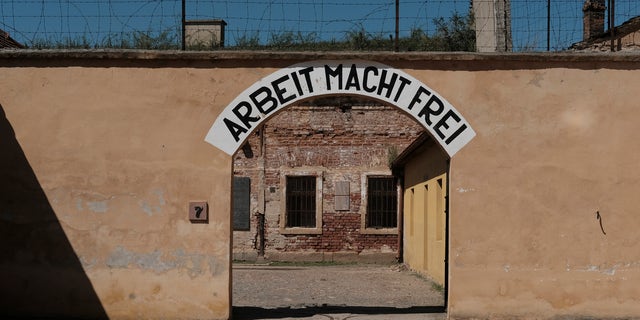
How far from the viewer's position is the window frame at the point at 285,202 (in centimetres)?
2428

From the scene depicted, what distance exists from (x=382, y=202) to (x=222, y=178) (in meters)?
14.8

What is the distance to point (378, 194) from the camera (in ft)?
80.6

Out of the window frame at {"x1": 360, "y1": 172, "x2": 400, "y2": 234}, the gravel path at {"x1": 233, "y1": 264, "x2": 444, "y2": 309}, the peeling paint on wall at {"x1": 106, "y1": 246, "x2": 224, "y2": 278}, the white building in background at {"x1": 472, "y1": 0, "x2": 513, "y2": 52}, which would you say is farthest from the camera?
the window frame at {"x1": 360, "y1": 172, "x2": 400, "y2": 234}

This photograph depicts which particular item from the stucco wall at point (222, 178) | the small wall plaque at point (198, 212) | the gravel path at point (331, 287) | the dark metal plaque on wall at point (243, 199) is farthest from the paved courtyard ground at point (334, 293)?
the dark metal plaque on wall at point (243, 199)

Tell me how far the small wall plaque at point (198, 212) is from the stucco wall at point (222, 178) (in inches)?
3.1

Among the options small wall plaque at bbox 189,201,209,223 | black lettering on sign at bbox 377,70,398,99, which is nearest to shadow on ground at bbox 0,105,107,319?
small wall plaque at bbox 189,201,209,223

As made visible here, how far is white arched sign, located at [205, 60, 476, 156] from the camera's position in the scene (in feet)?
33.4

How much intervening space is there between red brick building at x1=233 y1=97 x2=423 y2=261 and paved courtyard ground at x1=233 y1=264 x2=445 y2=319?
1.49 meters

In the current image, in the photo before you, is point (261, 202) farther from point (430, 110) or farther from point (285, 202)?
point (430, 110)

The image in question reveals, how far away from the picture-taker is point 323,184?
2434 centimetres

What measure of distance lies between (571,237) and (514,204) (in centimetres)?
80

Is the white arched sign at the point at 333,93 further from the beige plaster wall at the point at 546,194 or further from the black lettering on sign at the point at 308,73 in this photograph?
the beige plaster wall at the point at 546,194

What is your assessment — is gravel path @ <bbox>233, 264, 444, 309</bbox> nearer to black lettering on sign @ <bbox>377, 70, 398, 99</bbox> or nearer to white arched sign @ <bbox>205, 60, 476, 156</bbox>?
white arched sign @ <bbox>205, 60, 476, 156</bbox>

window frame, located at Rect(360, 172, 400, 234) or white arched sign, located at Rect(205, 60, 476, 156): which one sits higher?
white arched sign, located at Rect(205, 60, 476, 156)
